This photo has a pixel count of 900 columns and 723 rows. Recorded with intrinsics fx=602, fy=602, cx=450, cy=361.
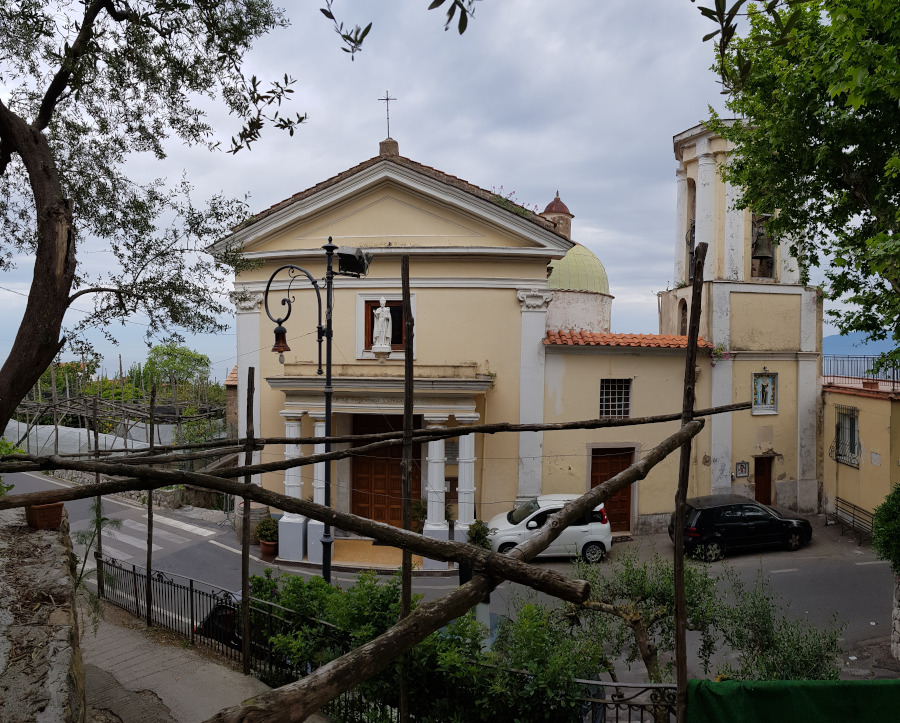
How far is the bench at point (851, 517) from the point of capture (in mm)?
16859

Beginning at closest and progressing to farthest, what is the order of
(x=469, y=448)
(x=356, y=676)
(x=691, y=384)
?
(x=356, y=676) → (x=691, y=384) → (x=469, y=448)

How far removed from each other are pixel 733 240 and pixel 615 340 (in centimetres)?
499

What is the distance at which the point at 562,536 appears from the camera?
1500 centimetres

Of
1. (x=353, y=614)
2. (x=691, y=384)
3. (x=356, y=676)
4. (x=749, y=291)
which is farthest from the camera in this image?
(x=749, y=291)

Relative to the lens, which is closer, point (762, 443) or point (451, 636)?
point (451, 636)

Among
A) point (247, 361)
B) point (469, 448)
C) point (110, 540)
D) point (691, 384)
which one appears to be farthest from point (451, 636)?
point (110, 540)

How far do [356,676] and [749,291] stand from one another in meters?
18.8

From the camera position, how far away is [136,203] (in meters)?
6.96

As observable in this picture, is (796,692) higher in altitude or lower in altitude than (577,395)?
lower

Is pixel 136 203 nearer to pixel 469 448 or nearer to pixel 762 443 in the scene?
pixel 469 448

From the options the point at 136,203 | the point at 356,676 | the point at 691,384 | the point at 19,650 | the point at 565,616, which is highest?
the point at 136,203

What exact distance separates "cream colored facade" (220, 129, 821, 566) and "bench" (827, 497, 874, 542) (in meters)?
2.85

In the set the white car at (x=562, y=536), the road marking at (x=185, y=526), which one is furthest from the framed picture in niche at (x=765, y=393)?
the road marking at (x=185, y=526)

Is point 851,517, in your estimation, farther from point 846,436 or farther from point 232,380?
point 232,380
